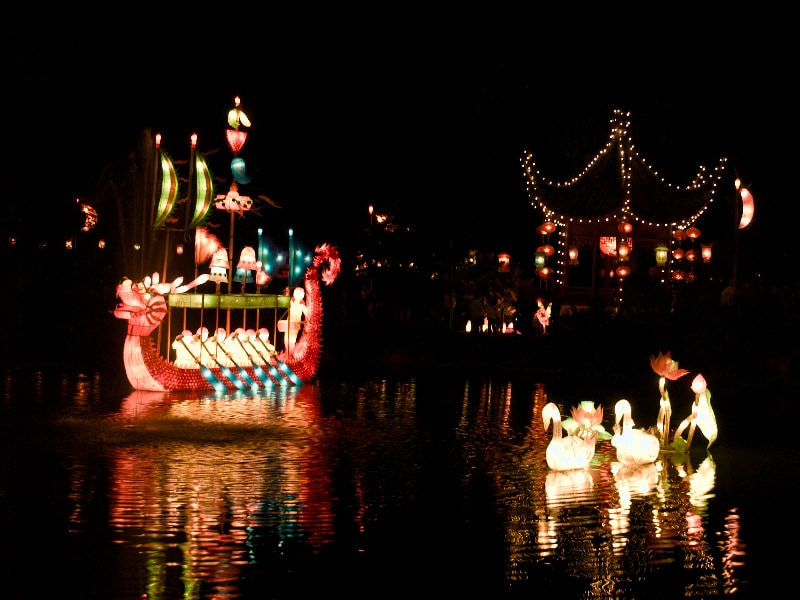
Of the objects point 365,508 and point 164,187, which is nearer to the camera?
point 365,508

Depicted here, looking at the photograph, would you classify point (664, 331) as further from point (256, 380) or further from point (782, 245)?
point (256, 380)

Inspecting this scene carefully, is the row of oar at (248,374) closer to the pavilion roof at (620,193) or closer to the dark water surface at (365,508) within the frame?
the dark water surface at (365,508)

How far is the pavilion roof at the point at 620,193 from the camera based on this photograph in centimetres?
2595

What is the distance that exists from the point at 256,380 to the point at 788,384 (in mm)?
9618

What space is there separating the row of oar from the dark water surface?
1.84 metres

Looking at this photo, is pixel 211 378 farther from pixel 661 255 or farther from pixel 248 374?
pixel 661 255

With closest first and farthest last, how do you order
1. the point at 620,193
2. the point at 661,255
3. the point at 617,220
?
the point at 661,255 → the point at 620,193 → the point at 617,220

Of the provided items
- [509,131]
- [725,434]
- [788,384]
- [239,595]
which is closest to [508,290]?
[509,131]

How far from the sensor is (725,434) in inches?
561

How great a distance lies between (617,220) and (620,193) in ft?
2.48

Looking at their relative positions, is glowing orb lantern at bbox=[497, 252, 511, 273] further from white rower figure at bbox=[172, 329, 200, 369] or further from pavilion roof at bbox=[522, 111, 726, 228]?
white rower figure at bbox=[172, 329, 200, 369]

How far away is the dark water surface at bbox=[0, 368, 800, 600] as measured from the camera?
23.7 feet

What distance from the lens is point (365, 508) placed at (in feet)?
30.8

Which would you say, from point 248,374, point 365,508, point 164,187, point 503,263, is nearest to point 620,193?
point 503,263
